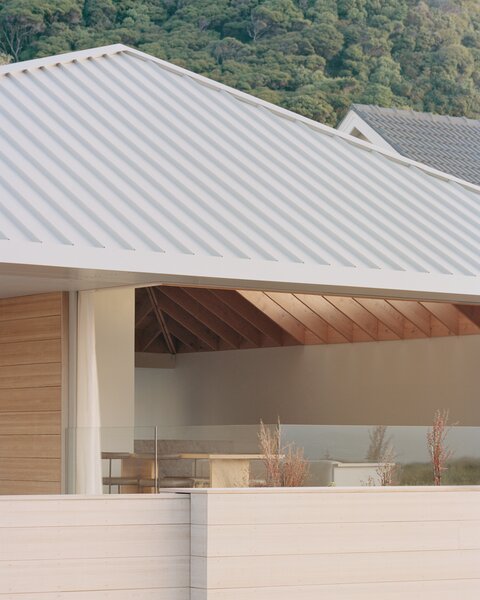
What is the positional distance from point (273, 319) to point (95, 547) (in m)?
9.65

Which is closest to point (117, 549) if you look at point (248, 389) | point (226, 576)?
point (226, 576)

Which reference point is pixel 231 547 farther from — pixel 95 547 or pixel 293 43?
pixel 293 43

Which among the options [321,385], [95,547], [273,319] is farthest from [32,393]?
[321,385]

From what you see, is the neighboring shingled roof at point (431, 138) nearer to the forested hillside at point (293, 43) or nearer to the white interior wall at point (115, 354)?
the white interior wall at point (115, 354)

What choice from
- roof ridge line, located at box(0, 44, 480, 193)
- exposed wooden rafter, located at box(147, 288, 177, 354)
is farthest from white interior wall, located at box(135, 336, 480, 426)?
roof ridge line, located at box(0, 44, 480, 193)

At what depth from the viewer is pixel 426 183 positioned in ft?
43.4

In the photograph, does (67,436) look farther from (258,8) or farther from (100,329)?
(258,8)

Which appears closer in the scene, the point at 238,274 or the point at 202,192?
the point at 238,274

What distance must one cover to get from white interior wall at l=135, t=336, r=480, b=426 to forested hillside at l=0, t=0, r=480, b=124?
1573cm

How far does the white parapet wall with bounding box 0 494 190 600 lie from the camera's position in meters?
8.43

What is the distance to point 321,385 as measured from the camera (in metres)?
18.7

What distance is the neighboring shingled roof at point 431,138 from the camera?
Result: 59.7ft

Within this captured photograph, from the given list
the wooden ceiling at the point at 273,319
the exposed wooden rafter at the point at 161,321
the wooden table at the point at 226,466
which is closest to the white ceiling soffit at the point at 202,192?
the wooden table at the point at 226,466

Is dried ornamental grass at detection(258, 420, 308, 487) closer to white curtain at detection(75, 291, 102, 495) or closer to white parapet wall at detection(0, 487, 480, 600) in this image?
white parapet wall at detection(0, 487, 480, 600)
